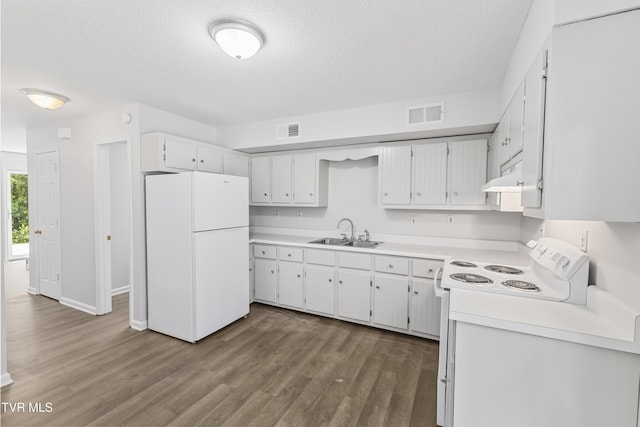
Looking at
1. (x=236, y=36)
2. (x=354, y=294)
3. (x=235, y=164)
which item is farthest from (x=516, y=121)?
(x=235, y=164)

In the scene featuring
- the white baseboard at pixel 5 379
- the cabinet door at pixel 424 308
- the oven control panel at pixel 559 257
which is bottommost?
the white baseboard at pixel 5 379

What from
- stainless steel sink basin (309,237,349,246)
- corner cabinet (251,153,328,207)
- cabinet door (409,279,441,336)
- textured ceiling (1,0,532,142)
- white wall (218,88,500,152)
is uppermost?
textured ceiling (1,0,532,142)

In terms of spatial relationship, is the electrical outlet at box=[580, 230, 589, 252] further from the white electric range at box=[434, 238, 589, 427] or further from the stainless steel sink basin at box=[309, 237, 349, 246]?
the stainless steel sink basin at box=[309, 237, 349, 246]

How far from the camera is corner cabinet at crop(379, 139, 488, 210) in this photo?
300 cm

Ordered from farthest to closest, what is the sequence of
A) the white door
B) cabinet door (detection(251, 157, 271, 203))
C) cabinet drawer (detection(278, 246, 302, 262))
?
1. cabinet door (detection(251, 157, 271, 203))
2. the white door
3. cabinet drawer (detection(278, 246, 302, 262))

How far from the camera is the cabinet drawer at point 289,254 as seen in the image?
140 inches

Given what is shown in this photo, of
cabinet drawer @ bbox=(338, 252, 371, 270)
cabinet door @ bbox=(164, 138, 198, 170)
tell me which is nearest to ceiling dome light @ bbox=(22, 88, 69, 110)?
cabinet door @ bbox=(164, 138, 198, 170)

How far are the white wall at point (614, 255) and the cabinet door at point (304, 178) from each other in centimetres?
277

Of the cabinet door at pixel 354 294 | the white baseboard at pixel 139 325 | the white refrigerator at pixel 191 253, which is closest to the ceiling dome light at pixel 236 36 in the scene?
the white refrigerator at pixel 191 253

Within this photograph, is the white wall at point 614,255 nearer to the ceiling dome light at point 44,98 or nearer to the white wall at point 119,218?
the ceiling dome light at point 44,98

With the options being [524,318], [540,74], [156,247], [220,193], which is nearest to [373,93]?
[540,74]

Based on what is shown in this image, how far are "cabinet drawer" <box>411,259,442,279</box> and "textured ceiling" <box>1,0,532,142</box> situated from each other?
1.72m

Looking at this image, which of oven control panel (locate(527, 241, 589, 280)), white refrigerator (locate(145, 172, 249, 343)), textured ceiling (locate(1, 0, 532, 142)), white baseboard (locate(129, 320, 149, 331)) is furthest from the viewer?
white baseboard (locate(129, 320, 149, 331))

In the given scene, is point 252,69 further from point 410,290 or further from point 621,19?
point 410,290
